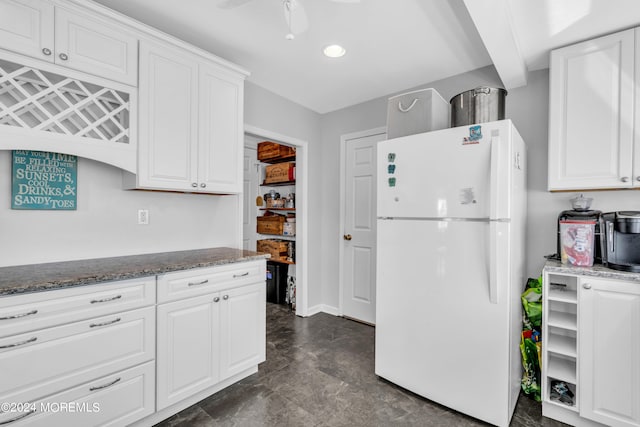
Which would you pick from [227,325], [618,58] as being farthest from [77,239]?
[618,58]

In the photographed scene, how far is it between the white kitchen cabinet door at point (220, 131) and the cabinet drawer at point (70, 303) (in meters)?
0.87

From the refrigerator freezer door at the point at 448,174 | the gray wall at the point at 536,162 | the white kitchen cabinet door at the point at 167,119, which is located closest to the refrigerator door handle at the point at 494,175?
the refrigerator freezer door at the point at 448,174

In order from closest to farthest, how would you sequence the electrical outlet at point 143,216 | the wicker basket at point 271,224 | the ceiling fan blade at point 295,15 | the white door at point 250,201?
1. the ceiling fan blade at point 295,15
2. the electrical outlet at point 143,216
3. the wicker basket at point 271,224
4. the white door at point 250,201

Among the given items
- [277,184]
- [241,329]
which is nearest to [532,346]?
[241,329]

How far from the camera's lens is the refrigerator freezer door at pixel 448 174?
1671mm

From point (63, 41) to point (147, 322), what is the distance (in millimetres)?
1600

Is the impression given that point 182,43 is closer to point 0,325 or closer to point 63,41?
point 63,41

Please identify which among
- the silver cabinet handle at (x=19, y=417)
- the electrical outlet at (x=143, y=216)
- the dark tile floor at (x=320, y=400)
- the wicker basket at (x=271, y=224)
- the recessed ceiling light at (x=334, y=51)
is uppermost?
the recessed ceiling light at (x=334, y=51)

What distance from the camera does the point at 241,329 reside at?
7.02 ft

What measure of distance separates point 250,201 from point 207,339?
8.54 feet

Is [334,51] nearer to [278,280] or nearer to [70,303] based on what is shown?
[70,303]

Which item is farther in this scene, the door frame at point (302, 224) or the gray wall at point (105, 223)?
the door frame at point (302, 224)

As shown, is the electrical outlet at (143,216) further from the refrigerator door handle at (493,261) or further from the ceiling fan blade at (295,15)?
the refrigerator door handle at (493,261)

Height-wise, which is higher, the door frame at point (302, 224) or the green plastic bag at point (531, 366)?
the door frame at point (302, 224)
